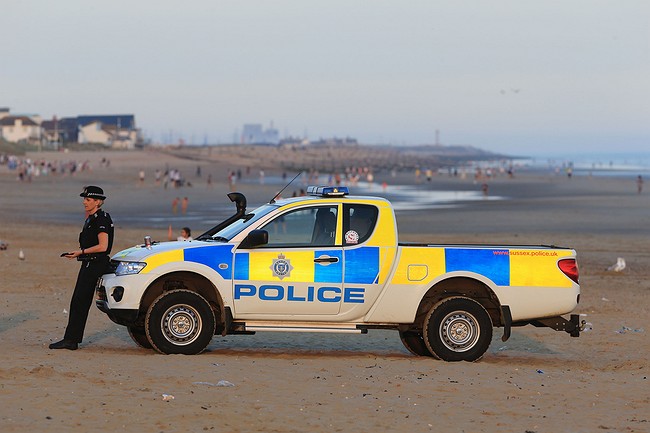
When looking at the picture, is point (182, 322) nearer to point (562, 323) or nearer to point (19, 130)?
point (562, 323)

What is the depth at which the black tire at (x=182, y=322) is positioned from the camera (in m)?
11.7

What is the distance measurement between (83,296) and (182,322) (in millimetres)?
1157

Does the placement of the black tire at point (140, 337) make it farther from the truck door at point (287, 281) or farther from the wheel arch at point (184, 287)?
the truck door at point (287, 281)

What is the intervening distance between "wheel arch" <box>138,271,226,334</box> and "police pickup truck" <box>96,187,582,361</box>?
0.03 ft

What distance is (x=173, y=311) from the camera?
38.7ft

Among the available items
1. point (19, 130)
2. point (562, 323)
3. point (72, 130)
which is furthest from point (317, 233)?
point (72, 130)

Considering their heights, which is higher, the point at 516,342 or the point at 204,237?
the point at 204,237

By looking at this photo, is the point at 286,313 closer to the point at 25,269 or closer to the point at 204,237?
the point at 204,237

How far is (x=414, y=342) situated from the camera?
12531 mm

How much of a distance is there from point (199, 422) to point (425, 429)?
1.64 meters

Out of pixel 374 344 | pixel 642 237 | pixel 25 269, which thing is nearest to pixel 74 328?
pixel 374 344

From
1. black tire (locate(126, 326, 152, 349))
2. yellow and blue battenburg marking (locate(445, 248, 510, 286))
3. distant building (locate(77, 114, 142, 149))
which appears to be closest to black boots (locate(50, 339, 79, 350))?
black tire (locate(126, 326, 152, 349))

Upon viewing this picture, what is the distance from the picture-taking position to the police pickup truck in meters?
11.8

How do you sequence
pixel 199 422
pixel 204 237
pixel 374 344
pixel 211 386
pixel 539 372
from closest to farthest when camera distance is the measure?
1. pixel 199 422
2. pixel 211 386
3. pixel 539 372
4. pixel 204 237
5. pixel 374 344
